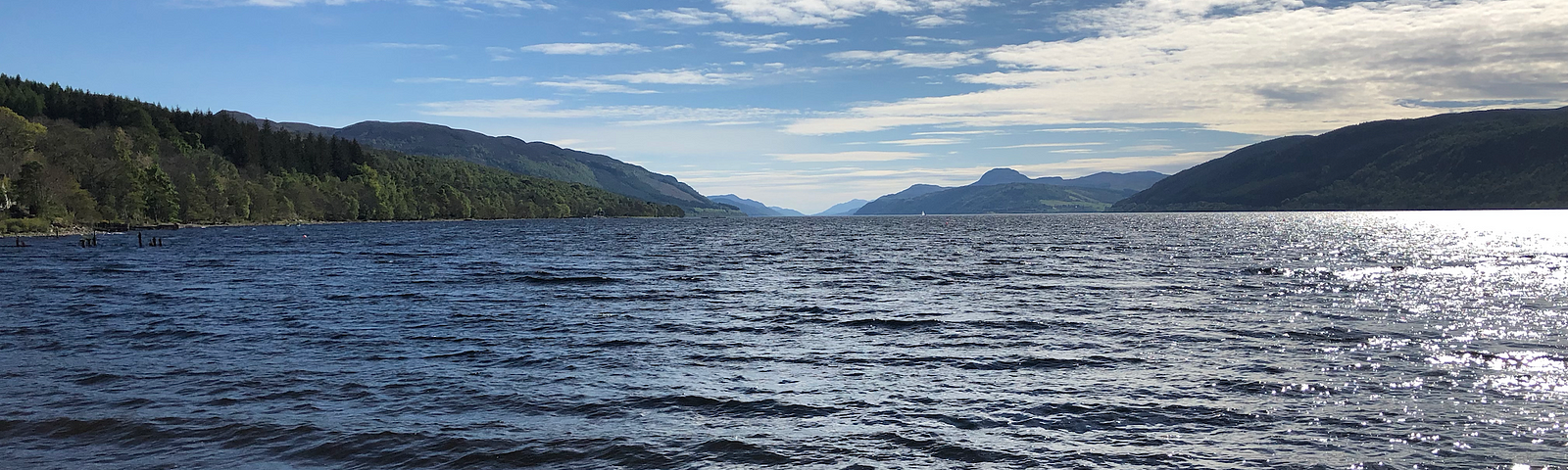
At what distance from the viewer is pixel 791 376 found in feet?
78.5

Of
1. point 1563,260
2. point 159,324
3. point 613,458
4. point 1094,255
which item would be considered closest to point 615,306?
point 159,324

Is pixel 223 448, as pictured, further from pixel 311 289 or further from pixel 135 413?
pixel 311 289

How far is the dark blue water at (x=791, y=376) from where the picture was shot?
54.2 feet

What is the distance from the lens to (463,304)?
43.4 m

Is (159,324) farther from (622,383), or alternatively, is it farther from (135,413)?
(622,383)

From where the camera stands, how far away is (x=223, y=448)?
1647cm

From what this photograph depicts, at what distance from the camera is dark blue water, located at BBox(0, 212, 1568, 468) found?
1653 cm

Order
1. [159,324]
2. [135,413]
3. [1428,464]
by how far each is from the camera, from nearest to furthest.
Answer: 1. [1428,464]
2. [135,413]
3. [159,324]

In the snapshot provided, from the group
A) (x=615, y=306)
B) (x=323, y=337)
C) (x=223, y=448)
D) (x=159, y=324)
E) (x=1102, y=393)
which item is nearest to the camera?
(x=223, y=448)

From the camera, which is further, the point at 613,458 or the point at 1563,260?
the point at 1563,260

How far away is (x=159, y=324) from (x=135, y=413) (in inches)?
749

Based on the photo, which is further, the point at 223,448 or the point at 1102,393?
the point at 1102,393

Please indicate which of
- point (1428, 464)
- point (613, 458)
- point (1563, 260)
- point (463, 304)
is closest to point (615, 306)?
point (463, 304)

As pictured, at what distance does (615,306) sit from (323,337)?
14059mm
